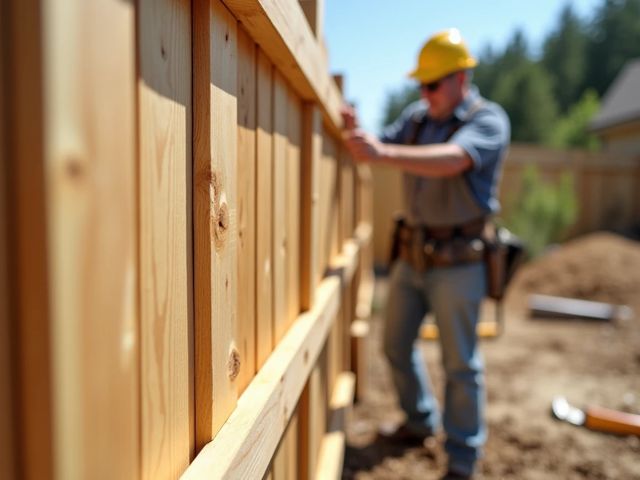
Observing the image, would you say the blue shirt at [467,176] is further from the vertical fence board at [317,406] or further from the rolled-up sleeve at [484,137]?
the vertical fence board at [317,406]

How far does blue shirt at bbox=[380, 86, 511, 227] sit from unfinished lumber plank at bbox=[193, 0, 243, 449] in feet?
6.64

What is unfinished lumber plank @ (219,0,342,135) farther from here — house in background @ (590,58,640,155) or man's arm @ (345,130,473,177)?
house in background @ (590,58,640,155)

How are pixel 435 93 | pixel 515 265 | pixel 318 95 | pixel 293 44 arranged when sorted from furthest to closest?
pixel 515 265
pixel 435 93
pixel 318 95
pixel 293 44

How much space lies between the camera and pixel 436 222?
10.8 feet

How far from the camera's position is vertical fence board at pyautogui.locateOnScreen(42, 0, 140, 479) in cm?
56

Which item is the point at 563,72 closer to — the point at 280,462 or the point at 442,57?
the point at 442,57

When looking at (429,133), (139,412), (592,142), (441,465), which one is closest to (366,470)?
(441,465)

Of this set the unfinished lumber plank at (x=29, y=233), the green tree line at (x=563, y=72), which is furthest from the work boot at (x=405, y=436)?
the green tree line at (x=563, y=72)

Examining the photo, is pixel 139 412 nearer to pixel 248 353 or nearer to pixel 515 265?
pixel 248 353

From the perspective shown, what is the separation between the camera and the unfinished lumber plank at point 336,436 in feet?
8.06

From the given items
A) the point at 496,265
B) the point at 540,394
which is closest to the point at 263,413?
the point at 496,265

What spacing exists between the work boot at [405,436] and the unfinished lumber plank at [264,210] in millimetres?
2307

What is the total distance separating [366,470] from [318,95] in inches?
87.1

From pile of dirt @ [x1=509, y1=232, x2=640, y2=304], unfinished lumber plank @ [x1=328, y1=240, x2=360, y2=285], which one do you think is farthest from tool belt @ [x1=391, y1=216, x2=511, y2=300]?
pile of dirt @ [x1=509, y1=232, x2=640, y2=304]
